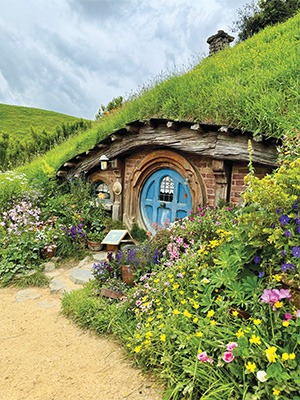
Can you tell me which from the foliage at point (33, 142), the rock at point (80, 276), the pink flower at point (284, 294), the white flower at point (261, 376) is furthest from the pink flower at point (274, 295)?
the foliage at point (33, 142)

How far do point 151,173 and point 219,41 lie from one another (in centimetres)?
935

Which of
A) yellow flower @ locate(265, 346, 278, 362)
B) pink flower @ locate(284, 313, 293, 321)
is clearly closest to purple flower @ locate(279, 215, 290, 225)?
pink flower @ locate(284, 313, 293, 321)

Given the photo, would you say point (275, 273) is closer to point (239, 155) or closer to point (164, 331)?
point (164, 331)

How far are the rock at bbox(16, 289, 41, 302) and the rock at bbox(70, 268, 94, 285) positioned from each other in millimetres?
640

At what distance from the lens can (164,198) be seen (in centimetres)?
657

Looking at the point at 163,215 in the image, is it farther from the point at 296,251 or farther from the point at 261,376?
the point at 261,376

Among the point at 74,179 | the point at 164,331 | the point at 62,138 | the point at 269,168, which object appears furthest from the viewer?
the point at 62,138

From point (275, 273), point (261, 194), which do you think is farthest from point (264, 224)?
point (275, 273)

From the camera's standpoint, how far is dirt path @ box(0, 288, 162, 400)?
2.56 metres

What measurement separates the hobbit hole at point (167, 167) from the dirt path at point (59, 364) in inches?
130

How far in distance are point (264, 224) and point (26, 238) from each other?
5039 mm

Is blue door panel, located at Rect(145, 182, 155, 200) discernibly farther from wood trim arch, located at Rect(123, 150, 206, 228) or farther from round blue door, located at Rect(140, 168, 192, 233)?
wood trim arch, located at Rect(123, 150, 206, 228)

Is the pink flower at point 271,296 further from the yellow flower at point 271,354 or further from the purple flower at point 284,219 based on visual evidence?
the purple flower at point 284,219

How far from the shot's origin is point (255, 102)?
5469 mm
